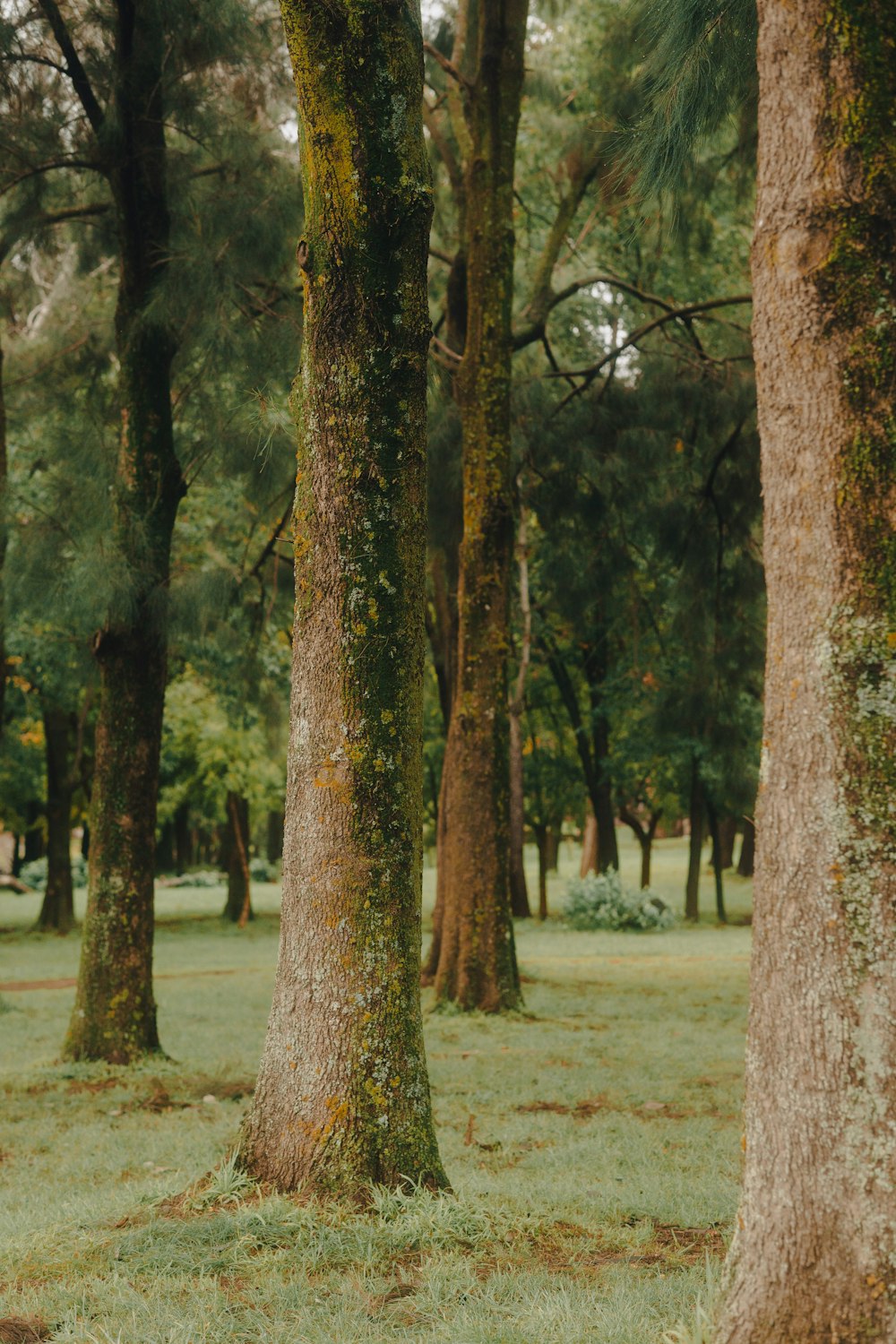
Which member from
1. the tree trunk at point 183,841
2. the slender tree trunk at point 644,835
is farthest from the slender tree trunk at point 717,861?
the tree trunk at point 183,841

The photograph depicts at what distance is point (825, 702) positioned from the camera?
253 centimetres

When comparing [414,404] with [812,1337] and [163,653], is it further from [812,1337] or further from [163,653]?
[163,653]

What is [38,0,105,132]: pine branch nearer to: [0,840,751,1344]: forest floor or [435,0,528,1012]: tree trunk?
[435,0,528,1012]: tree trunk

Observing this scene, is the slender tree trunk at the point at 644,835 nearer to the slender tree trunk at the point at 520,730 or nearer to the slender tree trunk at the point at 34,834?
the slender tree trunk at the point at 520,730

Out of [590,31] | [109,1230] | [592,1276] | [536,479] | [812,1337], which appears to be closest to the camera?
[812,1337]

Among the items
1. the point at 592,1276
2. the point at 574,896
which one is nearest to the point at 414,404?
the point at 592,1276

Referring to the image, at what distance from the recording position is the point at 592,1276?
3.41 m

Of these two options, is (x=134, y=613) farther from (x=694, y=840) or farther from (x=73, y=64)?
(x=694, y=840)

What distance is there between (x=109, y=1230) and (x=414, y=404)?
3.09 meters

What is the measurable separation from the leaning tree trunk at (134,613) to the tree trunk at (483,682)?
8.93 ft

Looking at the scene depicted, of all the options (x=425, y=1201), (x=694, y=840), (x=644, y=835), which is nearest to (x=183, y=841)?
(x=644, y=835)

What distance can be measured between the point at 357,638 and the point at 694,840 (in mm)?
19401

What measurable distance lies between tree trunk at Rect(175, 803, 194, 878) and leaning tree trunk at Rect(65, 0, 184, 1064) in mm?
30426

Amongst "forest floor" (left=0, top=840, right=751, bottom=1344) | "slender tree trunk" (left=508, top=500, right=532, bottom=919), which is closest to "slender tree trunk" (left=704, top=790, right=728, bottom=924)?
"slender tree trunk" (left=508, top=500, right=532, bottom=919)
